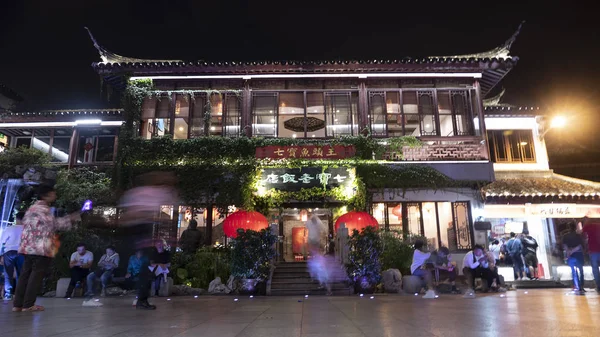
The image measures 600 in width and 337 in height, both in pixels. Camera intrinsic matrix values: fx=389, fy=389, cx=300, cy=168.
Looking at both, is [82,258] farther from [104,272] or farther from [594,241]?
[594,241]

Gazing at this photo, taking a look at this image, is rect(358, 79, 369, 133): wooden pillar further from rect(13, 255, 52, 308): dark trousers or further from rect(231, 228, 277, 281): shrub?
rect(13, 255, 52, 308): dark trousers

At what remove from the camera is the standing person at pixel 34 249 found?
5547 mm

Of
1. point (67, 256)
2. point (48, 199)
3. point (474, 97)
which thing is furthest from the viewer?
point (474, 97)

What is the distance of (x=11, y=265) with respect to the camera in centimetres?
773

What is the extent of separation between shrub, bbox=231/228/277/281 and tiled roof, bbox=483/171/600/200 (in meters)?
8.13

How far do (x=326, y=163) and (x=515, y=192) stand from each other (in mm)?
6710

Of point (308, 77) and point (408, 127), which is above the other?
point (308, 77)

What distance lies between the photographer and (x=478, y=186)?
13.7 metres

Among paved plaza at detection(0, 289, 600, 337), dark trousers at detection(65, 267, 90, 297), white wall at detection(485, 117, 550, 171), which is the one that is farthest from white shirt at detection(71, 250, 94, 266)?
white wall at detection(485, 117, 550, 171)

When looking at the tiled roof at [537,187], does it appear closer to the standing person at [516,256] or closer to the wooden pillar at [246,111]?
the standing person at [516,256]

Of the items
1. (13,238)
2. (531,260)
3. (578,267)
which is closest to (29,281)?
(13,238)

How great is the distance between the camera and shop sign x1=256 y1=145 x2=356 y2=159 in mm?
13727

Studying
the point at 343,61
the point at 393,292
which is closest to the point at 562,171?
the point at 343,61

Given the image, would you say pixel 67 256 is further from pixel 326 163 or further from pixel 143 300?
pixel 326 163
